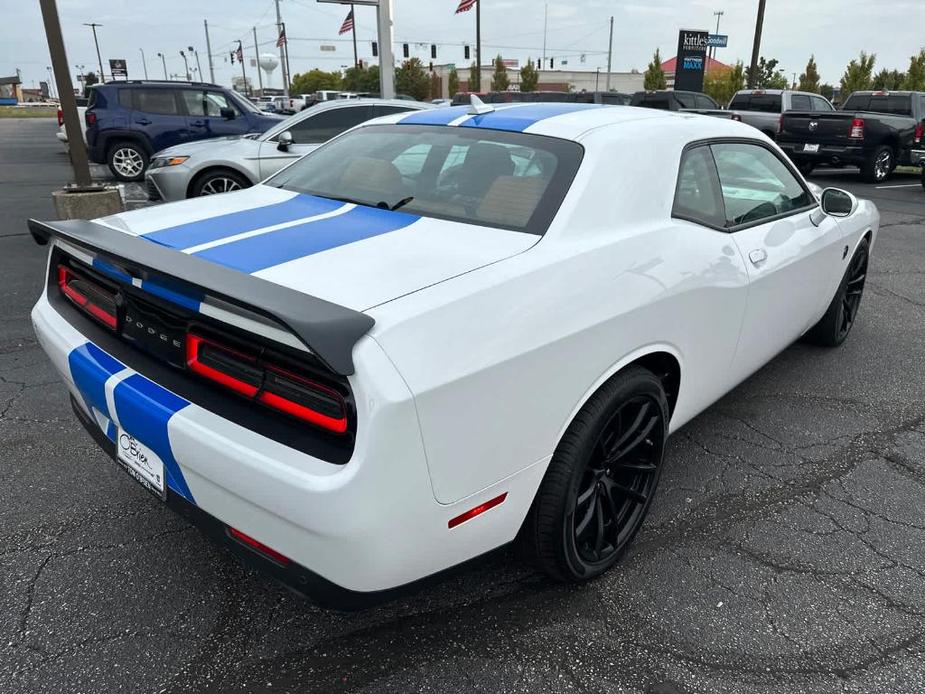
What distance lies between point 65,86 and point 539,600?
7314 millimetres

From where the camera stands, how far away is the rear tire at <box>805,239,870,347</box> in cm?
426

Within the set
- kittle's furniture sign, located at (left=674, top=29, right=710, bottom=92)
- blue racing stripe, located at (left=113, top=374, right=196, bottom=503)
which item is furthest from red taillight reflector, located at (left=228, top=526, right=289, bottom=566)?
kittle's furniture sign, located at (left=674, top=29, right=710, bottom=92)

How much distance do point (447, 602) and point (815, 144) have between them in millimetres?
13539

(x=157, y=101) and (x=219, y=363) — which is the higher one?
(x=157, y=101)

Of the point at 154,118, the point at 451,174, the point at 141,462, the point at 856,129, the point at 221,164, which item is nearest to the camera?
the point at 141,462

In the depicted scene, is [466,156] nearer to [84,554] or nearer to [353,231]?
[353,231]

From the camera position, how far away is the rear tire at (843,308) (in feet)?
14.0


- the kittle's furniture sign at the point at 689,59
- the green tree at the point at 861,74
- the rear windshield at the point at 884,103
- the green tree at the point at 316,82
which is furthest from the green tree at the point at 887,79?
the green tree at the point at 316,82

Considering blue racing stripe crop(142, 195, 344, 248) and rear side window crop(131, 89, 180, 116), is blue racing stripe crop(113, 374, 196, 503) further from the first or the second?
rear side window crop(131, 89, 180, 116)

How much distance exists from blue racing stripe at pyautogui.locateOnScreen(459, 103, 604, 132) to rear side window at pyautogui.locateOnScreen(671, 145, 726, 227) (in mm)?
511

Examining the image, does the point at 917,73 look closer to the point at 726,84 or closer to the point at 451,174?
the point at 726,84

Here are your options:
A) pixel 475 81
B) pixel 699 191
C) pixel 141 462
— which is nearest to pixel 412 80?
pixel 475 81

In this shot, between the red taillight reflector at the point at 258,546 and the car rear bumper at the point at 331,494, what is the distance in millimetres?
16

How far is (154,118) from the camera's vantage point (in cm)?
1144
